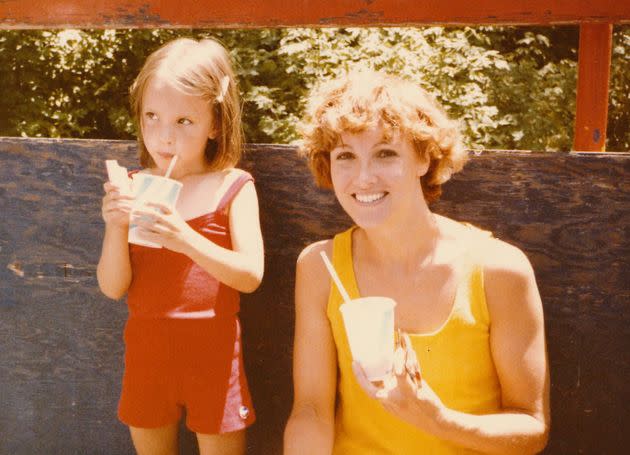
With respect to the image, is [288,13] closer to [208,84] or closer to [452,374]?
[208,84]

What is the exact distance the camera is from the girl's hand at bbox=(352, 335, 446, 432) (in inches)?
61.6

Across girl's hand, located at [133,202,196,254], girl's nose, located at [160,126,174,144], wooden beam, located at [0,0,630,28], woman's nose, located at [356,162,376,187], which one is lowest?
girl's hand, located at [133,202,196,254]

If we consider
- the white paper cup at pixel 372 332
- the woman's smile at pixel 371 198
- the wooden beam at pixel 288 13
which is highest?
the wooden beam at pixel 288 13

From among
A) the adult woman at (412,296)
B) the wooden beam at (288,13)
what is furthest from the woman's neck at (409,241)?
the wooden beam at (288,13)

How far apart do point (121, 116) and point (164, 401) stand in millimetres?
5009

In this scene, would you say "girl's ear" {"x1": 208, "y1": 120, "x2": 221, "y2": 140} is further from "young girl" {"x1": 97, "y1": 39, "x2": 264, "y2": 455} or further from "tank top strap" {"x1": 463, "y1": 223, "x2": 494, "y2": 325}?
"tank top strap" {"x1": 463, "y1": 223, "x2": 494, "y2": 325}

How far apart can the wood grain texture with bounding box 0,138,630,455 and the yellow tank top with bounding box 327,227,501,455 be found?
1.37 ft

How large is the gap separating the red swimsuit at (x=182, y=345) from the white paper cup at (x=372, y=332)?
629mm

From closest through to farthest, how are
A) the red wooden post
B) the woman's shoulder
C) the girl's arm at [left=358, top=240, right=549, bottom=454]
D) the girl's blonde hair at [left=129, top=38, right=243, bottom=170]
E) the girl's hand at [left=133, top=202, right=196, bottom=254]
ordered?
the girl's arm at [left=358, top=240, right=549, bottom=454], the girl's hand at [left=133, top=202, right=196, bottom=254], the woman's shoulder, the girl's blonde hair at [left=129, top=38, right=243, bottom=170], the red wooden post

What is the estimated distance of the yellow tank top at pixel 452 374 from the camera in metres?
1.81

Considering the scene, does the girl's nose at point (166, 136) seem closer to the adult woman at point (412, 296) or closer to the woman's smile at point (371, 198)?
the adult woman at point (412, 296)

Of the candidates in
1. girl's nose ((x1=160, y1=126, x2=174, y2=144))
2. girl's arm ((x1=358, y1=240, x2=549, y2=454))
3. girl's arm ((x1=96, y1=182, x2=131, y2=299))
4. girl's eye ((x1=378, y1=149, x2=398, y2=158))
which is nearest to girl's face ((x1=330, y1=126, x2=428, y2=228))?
girl's eye ((x1=378, y1=149, x2=398, y2=158))

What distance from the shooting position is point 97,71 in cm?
738

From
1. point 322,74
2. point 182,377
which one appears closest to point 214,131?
point 182,377
